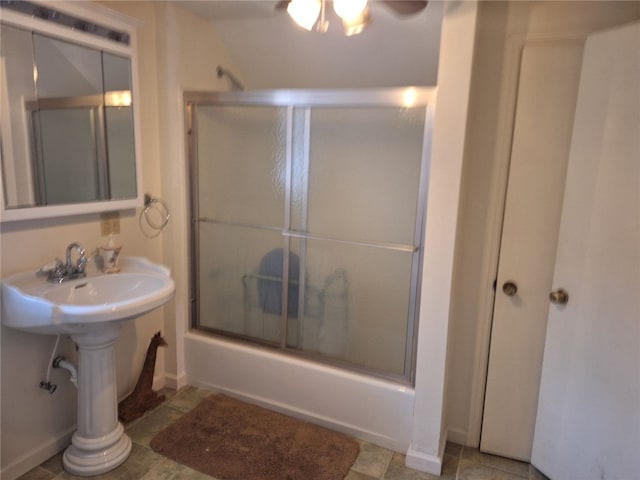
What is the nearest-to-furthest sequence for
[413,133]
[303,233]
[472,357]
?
1. [413,133]
2. [472,357]
3. [303,233]

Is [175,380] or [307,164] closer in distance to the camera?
[307,164]

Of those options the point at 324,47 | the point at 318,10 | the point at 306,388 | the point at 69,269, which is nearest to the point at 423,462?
the point at 306,388

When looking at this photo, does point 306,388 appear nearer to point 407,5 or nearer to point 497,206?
point 497,206

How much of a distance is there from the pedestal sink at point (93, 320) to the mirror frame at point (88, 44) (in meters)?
0.28

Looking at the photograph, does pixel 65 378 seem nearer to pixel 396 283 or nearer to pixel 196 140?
pixel 196 140

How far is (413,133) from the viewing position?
6.75 ft

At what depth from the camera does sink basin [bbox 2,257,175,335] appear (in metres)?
1.65

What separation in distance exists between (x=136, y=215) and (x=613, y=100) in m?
2.30

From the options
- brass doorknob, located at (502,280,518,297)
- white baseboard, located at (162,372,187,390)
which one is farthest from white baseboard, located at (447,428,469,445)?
white baseboard, located at (162,372,187,390)

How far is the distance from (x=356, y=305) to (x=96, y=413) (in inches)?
53.4

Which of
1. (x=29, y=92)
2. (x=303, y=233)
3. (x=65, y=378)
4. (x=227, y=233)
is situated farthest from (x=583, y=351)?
(x=29, y=92)

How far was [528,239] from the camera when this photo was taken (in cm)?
202

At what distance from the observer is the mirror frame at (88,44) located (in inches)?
68.6

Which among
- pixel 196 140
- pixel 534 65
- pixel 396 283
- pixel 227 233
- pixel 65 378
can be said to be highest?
pixel 534 65
